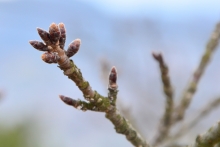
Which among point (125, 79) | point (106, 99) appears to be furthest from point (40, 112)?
point (106, 99)

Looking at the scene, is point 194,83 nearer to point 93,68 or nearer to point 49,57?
point 49,57

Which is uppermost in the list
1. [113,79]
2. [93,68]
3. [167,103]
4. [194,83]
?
[93,68]

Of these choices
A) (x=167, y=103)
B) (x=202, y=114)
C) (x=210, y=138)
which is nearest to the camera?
(x=210, y=138)

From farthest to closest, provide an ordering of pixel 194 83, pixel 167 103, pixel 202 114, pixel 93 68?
pixel 93 68
pixel 202 114
pixel 194 83
pixel 167 103

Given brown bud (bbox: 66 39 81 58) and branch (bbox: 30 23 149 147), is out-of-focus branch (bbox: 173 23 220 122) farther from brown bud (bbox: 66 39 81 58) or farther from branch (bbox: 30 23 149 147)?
brown bud (bbox: 66 39 81 58)

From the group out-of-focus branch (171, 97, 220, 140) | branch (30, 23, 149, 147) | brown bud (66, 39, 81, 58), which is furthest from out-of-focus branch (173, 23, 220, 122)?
brown bud (66, 39, 81, 58)

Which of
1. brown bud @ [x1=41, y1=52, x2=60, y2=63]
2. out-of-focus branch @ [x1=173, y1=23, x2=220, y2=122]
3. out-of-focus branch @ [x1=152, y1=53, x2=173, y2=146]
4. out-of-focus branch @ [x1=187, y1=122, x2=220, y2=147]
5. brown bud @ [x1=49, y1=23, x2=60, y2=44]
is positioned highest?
out-of-focus branch @ [x1=173, y1=23, x2=220, y2=122]

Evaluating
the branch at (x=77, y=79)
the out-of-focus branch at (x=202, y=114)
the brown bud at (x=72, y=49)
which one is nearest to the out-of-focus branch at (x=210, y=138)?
the branch at (x=77, y=79)

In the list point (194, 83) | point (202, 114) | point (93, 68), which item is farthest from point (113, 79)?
point (93, 68)
